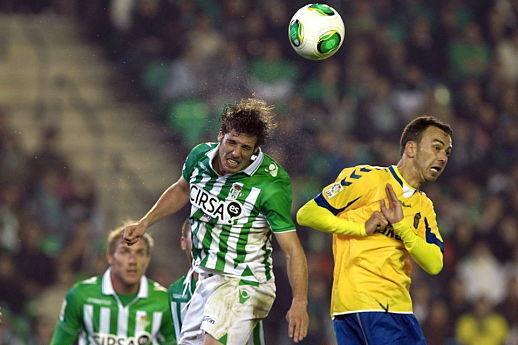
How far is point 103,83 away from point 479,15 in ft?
14.0

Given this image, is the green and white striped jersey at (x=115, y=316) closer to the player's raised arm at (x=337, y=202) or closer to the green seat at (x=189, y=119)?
the player's raised arm at (x=337, y=202)

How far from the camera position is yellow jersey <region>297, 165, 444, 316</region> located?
581cm

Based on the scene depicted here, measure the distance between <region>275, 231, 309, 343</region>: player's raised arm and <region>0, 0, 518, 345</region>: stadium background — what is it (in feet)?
15.2

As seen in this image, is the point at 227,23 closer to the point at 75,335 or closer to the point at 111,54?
the point at 111,54

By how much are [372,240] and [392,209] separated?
214 mm

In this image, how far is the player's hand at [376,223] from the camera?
5.78 m

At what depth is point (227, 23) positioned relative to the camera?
1205cm

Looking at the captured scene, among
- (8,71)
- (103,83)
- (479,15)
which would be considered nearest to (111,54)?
(103,83)

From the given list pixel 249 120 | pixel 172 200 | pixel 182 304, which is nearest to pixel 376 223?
pixel 249 120

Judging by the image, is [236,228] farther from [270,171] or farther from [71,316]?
[71,316]

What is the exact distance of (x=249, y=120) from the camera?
5.88m

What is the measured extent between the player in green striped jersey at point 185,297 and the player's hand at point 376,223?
88cm

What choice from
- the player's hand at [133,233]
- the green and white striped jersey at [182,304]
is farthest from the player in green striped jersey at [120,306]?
the player's hand at [133,233]

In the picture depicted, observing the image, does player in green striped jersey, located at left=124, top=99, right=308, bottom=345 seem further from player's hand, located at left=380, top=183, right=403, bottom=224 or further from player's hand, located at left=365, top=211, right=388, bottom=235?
player's hand, located at left=380, top=183, right=403, bottom=224
